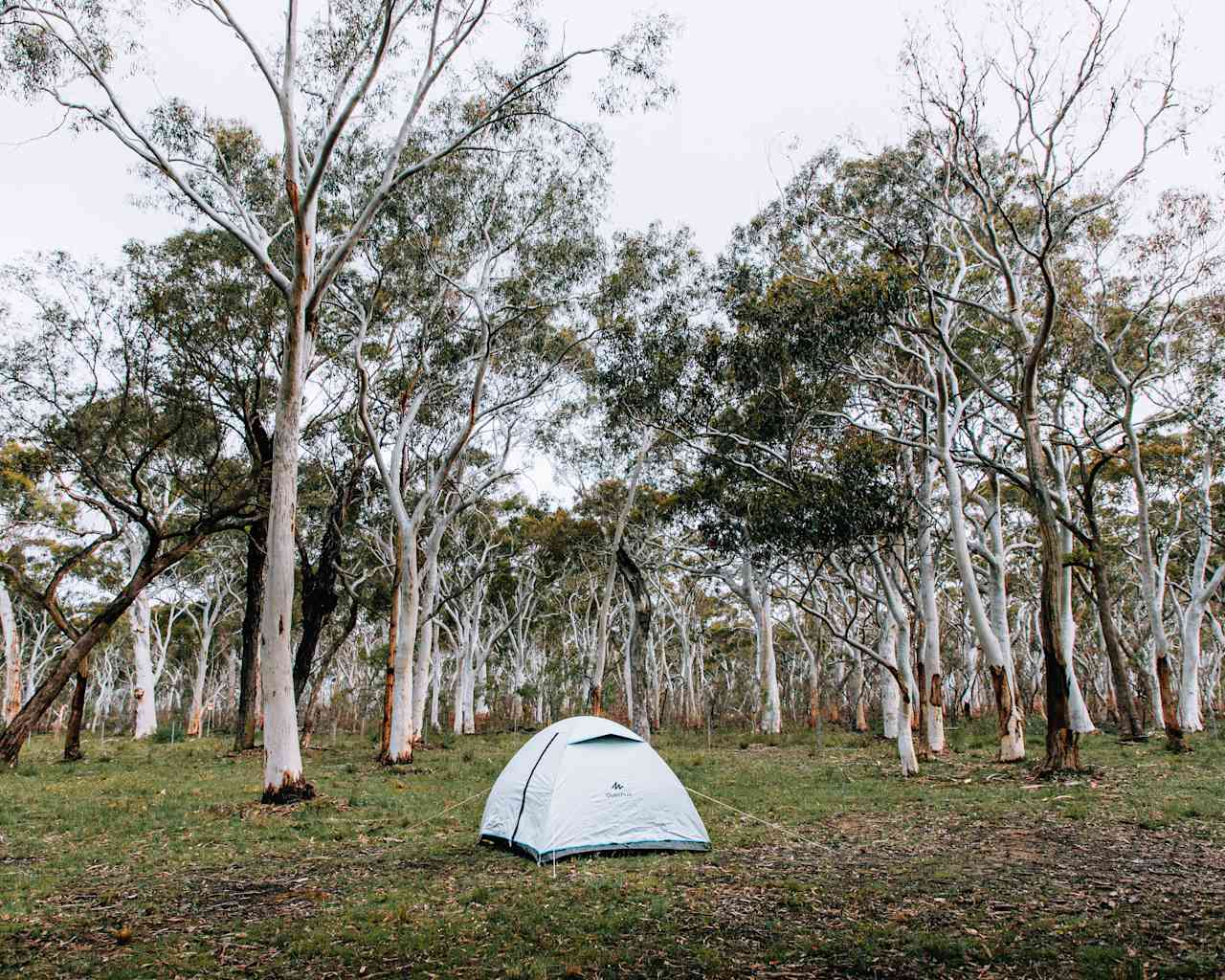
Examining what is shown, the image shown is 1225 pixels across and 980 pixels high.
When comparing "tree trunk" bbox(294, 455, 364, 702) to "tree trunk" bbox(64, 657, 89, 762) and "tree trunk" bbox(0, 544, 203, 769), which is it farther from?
"tree trunk" bbox(64, 657, 89, 762)

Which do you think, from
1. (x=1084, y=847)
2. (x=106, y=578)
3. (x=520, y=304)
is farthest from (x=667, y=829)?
(x=106, y=578)

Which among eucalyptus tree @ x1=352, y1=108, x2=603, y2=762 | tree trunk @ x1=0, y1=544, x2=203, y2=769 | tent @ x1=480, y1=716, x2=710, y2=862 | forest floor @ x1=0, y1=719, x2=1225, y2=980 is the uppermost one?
eucalyptus tree @ x1=352, y1=108, x2=603, y2=762

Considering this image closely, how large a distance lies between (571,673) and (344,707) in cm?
1563

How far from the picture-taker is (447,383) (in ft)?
65.5

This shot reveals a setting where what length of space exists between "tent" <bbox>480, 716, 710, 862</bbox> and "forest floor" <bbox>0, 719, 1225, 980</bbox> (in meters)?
0.26

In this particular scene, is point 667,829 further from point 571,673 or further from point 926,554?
point 571,673

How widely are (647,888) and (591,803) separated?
1.60m

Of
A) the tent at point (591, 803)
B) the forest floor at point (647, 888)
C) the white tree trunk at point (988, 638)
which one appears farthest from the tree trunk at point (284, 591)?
the white tree trunk at point (988, 638)

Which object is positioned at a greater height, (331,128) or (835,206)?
(835,206)

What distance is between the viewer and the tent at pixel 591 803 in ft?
26.7

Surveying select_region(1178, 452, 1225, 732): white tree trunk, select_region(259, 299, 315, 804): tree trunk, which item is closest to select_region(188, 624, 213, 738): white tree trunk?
select_region(259, 299, 315, 804): tree trunk

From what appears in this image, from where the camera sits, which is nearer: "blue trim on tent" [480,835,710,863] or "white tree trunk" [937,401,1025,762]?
"blue trim on tent" [480,835,710,863]

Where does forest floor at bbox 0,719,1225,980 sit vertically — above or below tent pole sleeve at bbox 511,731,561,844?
below

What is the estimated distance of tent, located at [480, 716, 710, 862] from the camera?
8.12 meters
